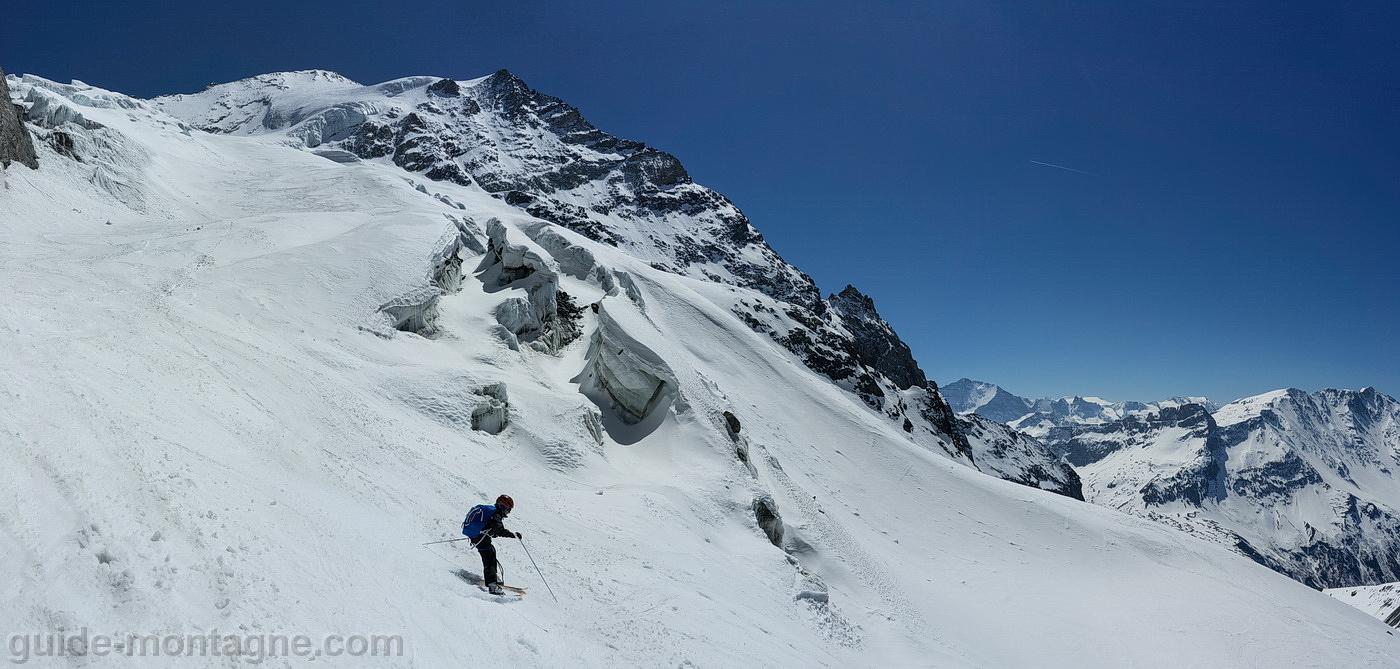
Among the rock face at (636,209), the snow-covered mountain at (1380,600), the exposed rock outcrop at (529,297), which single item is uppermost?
the rock face at (636,209)

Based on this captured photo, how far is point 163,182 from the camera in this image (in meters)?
50.7

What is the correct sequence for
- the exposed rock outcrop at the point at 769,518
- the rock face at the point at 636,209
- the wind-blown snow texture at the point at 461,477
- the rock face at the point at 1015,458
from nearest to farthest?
the wind-blown snow texture at the point at 461,477 < the exposed rock outcrop at the point at 769,518 < the rock face at the point at 636,209 < the rock face at the point at 1015,458

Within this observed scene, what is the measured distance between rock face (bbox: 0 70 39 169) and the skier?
42545 millimetres

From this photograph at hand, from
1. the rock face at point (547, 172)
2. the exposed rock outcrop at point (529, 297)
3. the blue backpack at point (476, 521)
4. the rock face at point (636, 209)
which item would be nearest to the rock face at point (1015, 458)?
the rock face at point (636, 209)

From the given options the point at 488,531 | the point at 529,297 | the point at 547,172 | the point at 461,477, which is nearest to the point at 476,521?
the point at 488,531

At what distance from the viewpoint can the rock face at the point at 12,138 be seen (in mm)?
33156

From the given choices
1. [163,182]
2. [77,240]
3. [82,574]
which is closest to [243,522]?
[82,574]

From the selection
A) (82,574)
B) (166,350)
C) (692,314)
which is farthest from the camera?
(692,314)

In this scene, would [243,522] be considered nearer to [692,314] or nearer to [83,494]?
[83,494]

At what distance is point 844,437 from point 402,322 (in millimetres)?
39856

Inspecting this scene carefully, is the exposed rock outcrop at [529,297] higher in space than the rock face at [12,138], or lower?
higher

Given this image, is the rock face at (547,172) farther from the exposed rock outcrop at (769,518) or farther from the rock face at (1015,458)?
the exposed rock outcrop at (769,518)

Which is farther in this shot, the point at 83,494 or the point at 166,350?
the point at 166,350

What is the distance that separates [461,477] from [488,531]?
718 cm
